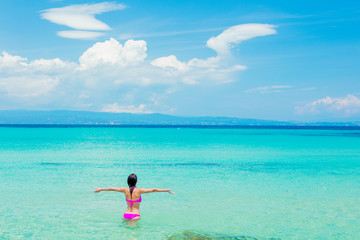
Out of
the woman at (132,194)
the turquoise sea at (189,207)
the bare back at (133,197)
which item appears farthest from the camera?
the turquoise sea at (189,207)

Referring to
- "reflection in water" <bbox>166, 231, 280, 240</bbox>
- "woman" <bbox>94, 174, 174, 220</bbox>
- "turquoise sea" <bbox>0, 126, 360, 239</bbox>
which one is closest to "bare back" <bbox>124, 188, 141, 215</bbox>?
"woman" <bbox>94, 174, 174, 220</bbox>

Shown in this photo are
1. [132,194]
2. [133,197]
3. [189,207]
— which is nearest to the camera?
[132,194]

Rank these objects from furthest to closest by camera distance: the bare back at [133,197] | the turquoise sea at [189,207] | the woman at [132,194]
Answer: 1. the turquoise sea at [189,207]
2. the bare back at [133,197]
3. the woman at [132,194]

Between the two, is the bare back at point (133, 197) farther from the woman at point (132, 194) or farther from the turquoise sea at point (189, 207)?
the turquoise sea at point (189, 207)

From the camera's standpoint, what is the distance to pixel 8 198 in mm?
17156

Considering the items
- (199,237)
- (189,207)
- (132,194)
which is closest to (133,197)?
(132,194)

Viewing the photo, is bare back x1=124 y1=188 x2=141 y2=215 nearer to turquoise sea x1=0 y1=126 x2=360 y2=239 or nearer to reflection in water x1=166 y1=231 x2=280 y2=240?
turquoise sea x1=0 y1=126 x2=360 y2=239

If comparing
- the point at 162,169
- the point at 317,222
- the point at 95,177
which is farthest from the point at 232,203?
the point at 162,169

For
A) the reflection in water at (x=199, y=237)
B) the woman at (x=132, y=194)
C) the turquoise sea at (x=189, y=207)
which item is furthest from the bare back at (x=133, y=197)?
the reflection in water at (x=199, y=237)

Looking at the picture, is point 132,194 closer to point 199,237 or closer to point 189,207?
point 199,237

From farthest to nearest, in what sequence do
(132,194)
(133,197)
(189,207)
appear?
(189,207), (133,197), (132,194)

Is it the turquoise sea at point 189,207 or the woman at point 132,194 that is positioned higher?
the woman at point 132,194

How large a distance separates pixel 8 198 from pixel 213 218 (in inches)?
363

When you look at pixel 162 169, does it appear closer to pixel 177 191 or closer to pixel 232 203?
pixel 177 191
